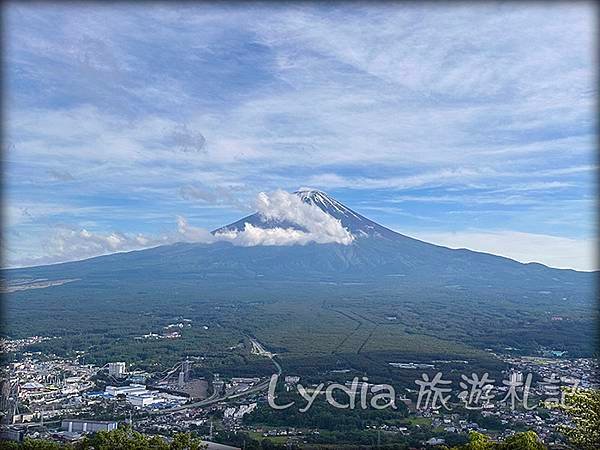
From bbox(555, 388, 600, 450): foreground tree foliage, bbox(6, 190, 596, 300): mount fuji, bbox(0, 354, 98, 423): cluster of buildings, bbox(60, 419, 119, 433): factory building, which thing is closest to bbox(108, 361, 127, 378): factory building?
bbox(0, 354, 98, 423): cluster of buildings

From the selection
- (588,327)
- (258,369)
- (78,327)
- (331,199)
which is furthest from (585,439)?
(331,199)

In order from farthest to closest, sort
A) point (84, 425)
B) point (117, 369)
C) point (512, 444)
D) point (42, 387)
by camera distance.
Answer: point (117, 369), point (42, 387), point (84, 425), point (512, 444)

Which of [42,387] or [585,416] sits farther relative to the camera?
[42,387]

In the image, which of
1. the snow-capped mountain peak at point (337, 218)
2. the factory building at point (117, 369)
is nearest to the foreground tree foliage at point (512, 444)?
the factory building at point (117, 369)

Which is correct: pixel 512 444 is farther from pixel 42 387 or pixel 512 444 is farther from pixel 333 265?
pixel 333 265

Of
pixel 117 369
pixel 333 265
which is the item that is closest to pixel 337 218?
pixel 333 265

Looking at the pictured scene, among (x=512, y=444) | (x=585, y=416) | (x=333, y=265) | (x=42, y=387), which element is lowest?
(x=42, y=387)

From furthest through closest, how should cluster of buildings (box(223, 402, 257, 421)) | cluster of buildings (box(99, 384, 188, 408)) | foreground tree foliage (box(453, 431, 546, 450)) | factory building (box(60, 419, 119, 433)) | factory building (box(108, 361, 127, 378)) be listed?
1. factory building (box(108, 361, 127, 378))
2. cluster of buildings (box(99, 384, 188, 408))
3. cluster of buildings (box(223, 402, 257, 421))
4. factory building (box(60, 419, 119, 433))
5. foreground tree foliage (box(453, 431, 546, 450))

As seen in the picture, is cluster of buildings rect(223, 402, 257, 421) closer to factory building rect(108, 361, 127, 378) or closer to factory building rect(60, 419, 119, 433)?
factory building rect(60, 419, 119, 433)
